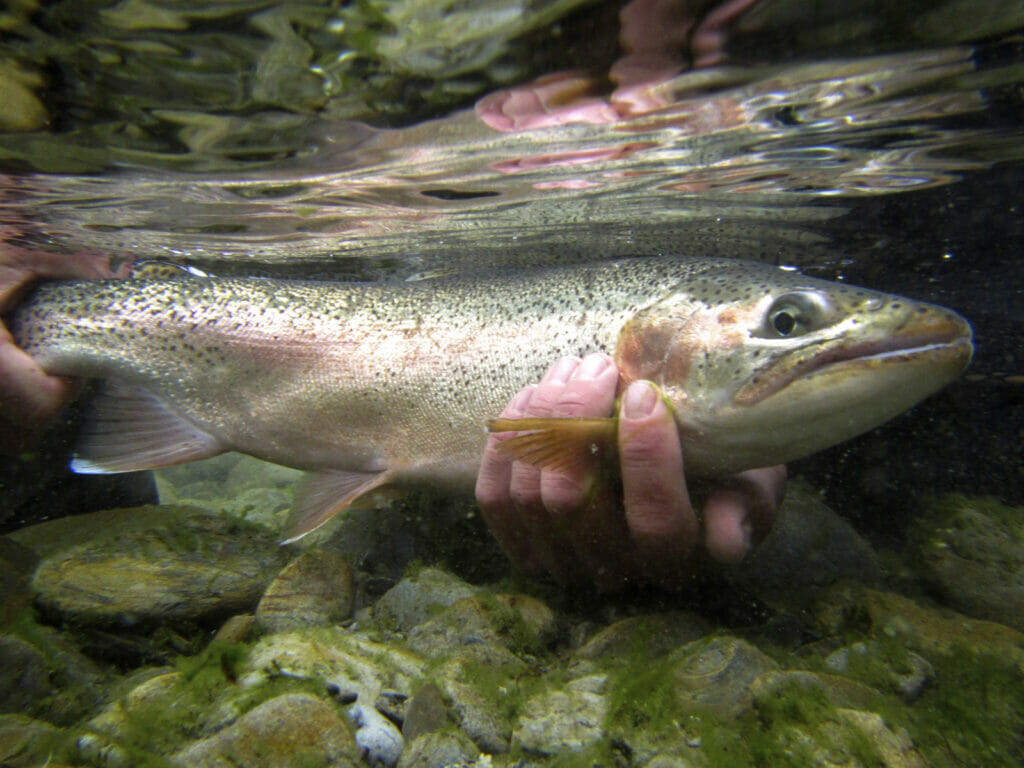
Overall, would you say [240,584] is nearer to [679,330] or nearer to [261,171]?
[679,330]

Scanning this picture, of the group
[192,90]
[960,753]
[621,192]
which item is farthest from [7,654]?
[621,192]

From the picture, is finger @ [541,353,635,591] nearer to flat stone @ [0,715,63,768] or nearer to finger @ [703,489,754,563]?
finger @ [703,489,754,563]

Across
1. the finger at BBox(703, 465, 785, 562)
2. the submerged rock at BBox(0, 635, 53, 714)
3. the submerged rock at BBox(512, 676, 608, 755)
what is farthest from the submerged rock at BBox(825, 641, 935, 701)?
the submerged rock at BBox(0, 635, 53, 714)

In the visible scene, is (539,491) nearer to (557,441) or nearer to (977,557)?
(557,441)

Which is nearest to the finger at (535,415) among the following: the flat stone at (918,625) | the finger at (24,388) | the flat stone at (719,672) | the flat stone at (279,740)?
the flat stone at (719,672)

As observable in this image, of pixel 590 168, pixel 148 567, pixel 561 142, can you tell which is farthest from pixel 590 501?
pixel 590 168

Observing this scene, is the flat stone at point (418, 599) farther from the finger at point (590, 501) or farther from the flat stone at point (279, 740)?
the flat stone at point (279, 740)
